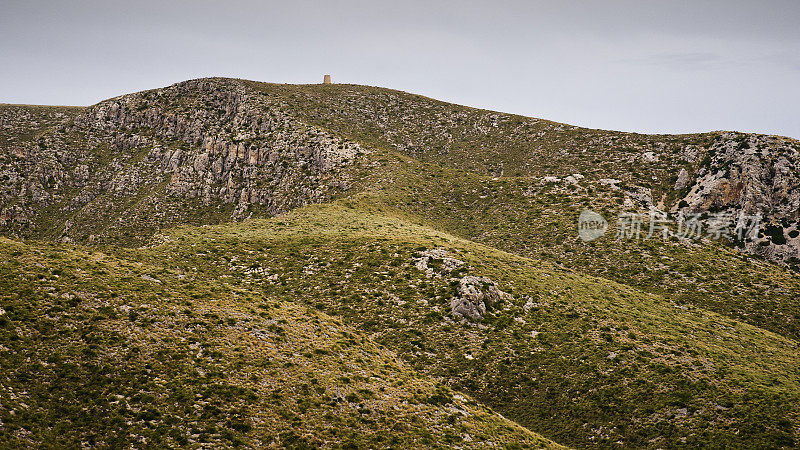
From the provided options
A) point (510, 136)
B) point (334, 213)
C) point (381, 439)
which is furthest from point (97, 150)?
point (381, 439)

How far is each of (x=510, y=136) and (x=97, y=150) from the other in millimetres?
125987

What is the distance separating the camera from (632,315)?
44.0 m

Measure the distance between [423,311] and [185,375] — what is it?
22297 mm

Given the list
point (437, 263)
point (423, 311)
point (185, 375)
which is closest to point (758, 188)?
point (437, 263)

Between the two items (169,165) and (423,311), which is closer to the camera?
(423,311)

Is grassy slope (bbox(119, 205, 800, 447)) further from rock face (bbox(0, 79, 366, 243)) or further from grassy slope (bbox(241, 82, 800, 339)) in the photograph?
rock face (bbox(0, 79, 366, 243))

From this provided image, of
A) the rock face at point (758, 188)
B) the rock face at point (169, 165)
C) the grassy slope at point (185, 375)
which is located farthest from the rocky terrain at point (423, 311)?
the rock face at point (169, 165)

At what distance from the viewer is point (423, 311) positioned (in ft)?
139

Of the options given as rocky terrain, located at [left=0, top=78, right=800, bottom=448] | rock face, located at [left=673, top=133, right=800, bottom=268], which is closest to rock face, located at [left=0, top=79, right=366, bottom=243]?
rocky terrain, located at [left=0, top=78, right=800, bottom=448]

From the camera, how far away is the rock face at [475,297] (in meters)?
42.2

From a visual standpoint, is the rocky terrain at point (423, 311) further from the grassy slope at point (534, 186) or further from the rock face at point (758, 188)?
the grassy slope at point (534, 186)

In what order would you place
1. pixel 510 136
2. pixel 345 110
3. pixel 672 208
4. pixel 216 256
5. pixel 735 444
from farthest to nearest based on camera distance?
pixel 345 110, pixel 510 136, pixel 672 208, pixel 216 256, pixel 735 444

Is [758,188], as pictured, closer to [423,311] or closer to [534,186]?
[534,186]

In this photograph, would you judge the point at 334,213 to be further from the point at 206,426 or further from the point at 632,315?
the point at 206,426
